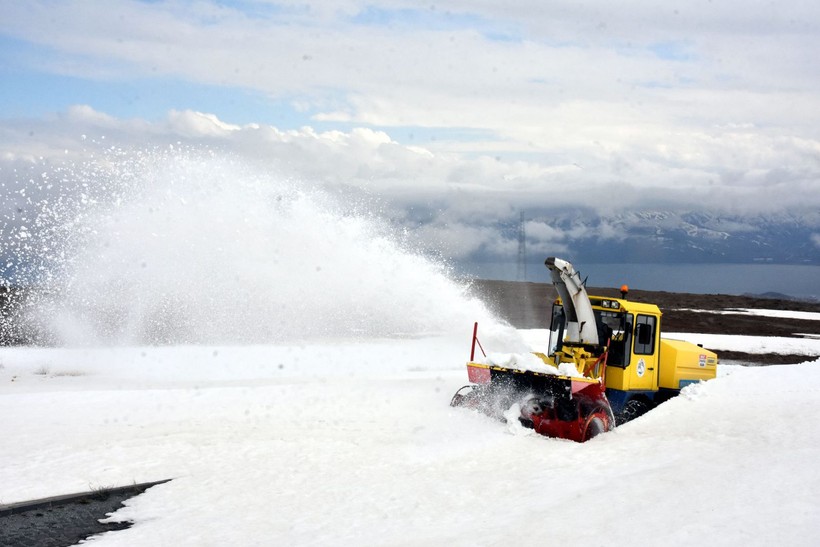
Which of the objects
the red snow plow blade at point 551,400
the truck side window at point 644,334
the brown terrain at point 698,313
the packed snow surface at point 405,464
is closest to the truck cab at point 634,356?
the truck side window at point 644,334

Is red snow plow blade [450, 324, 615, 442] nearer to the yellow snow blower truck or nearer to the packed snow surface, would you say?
the yellow snow blower truck

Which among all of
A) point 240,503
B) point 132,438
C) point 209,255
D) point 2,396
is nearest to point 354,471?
point 240,503

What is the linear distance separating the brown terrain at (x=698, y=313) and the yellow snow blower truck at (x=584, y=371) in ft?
53.0

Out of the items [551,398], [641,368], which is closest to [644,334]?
[641,368]

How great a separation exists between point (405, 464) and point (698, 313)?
48.1 metres

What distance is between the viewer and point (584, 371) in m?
16.5

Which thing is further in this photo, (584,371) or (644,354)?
(644,354)

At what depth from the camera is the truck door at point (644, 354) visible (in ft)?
55.7

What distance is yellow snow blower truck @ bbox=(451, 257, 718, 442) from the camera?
15.2m

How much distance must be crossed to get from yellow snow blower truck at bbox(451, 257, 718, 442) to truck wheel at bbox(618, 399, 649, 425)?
0.02 metres

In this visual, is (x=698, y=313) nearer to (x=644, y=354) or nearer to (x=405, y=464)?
(x=644, y=354)

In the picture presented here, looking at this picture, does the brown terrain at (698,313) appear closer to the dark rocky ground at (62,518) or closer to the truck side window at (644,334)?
the truck side window at (644,334)

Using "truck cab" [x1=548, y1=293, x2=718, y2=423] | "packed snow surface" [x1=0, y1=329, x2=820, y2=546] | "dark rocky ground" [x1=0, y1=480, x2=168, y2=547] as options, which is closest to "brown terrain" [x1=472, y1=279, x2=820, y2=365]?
"truck cab" [x1=548, y1=293, x2=718, y2=423]

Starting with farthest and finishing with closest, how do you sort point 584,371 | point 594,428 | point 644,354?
point 644,354
point 584,371
point 594,428
